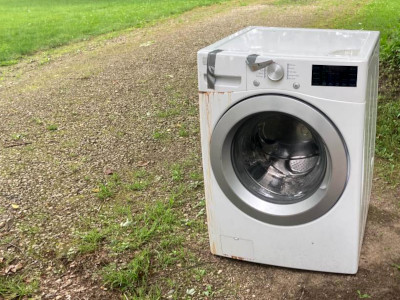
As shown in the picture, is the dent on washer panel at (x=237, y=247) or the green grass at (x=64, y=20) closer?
the dent on washer panel at (x=237, y=247)

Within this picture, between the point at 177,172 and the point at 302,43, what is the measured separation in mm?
1396

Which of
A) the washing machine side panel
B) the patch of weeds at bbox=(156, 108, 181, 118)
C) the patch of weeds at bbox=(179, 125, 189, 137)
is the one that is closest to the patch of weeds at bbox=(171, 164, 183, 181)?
the patch of weeds at bbox=(179, 125, 189, 137)

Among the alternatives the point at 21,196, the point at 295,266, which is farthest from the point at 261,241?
the point at 21,196

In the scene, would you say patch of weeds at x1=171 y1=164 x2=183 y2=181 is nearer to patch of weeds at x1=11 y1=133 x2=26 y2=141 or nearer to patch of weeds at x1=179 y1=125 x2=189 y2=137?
patch of weeds at x1=179 y1=125 x2=189 y2=137

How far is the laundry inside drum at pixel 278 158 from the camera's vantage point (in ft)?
8.39

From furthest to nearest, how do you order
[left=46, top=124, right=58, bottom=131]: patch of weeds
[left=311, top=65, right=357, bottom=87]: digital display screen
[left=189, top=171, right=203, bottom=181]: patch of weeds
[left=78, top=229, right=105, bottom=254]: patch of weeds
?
[left=46, top=124, right=58, bottom=131]: patch of weeds < [left=189, top=171, right=203, bottom=181]: patch of weeds < [left=78, top=229, right=105, bottom=254]: patch of weeds < [left=311, top=65, right=357, bottom=87]: digital display screen

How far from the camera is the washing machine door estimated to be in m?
2.31

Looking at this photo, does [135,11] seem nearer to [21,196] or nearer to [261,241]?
[21,196]

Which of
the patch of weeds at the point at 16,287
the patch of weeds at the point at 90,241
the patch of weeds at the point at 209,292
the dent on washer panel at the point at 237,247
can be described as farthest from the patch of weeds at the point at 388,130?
the patch of weeds at the point at 16,287

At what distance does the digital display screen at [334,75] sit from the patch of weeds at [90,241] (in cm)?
156

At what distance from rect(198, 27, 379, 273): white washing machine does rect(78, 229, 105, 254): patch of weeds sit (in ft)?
2.25

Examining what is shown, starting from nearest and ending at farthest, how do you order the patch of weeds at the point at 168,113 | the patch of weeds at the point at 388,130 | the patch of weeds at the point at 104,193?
the patch of weeds at the point at 104,193 → the patch of weeds at the point at 388,130 → the patch of weeds at the point at 168,113

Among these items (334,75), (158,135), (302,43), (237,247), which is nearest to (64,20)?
(158,135)

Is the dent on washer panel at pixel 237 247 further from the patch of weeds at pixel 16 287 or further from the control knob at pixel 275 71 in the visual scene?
the patch of weeds at pixel 16 287
